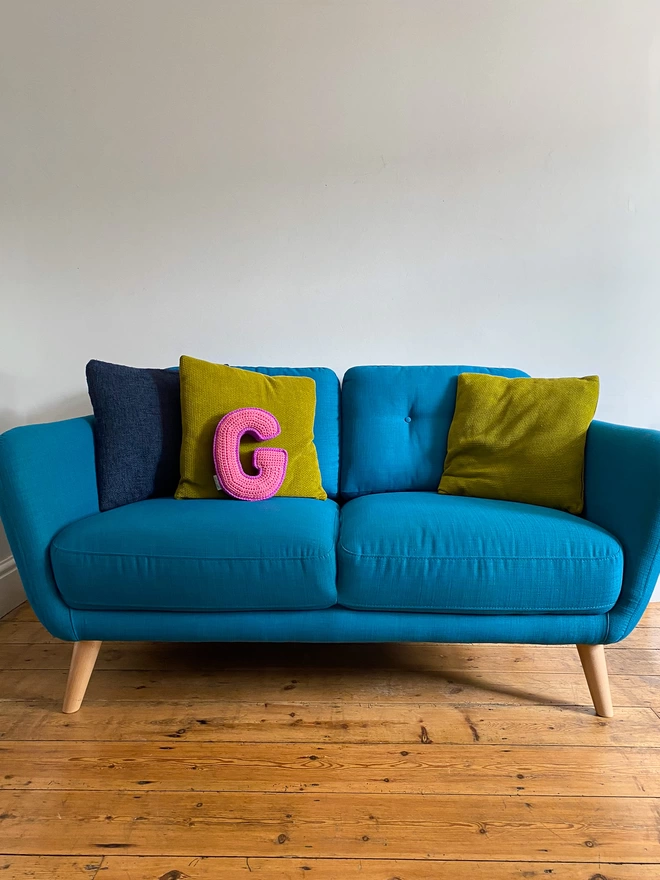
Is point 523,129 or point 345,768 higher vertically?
point 523,129

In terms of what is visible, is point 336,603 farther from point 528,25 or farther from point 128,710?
point 528,25

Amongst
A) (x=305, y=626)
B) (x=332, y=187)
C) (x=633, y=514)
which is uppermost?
(x=332, y=187)

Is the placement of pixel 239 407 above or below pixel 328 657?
above

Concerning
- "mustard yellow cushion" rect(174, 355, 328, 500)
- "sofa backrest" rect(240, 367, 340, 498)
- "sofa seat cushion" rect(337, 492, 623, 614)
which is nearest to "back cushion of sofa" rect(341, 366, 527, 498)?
"sofa backrest" rect(240, 367, 340, 498)

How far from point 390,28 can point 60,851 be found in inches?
103

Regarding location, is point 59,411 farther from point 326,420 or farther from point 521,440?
point 521,440

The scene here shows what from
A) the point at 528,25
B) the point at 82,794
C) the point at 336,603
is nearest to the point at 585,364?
the point at 528,25

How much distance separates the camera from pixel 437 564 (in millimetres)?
1354

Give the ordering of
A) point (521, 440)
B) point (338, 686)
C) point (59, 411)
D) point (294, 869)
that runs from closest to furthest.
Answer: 1. point (294, 869)
2. point (338, 686)
3. point (521, 440)
4. point (59, 411)

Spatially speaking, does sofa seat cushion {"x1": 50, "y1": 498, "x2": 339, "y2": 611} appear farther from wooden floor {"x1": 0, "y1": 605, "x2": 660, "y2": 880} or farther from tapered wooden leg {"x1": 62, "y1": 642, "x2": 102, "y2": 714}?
wooden floor {"x1": 0, "y1": 605, "x2": 660, "y2": 880}

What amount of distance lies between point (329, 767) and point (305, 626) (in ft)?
1.02

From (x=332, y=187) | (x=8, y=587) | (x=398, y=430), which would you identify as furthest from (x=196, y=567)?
(x=332, y=187)

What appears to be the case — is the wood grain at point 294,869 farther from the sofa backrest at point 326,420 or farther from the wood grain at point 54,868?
the sofa backrest at point 326,420

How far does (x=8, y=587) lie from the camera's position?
6.88ft
